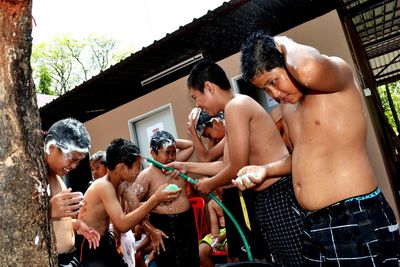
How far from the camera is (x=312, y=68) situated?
147cm

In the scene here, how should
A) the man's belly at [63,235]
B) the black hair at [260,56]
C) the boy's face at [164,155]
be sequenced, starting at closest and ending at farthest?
the black hair at [260,56] < the man's belly at [63,235] < the boy's face at [164,155]

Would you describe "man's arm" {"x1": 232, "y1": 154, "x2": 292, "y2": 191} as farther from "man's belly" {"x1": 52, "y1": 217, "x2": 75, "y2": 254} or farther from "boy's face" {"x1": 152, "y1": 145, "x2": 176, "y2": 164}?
"boy's face" {"x1": 152, "y1": 145, "x2": 176, "y2": 164}

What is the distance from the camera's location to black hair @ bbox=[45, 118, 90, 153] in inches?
119

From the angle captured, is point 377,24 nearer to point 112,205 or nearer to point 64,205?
point 112,205

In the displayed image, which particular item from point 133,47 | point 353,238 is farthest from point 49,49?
point 353,238

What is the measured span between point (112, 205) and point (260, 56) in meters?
2.61

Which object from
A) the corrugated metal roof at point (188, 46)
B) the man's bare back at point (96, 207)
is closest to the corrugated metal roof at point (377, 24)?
the corrugated metal roof at point (188, 46)

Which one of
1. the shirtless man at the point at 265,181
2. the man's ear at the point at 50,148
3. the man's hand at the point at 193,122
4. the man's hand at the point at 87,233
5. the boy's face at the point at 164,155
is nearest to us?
the shirtless man at the point at 265,181

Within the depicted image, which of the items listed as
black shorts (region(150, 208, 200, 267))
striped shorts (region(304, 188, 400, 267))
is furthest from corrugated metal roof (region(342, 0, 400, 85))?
striped shorts (region(304, 188, 400, 267))

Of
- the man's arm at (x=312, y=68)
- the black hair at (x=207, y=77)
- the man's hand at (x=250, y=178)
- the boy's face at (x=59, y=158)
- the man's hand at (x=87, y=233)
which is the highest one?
the black hair at (x=207, y=77)

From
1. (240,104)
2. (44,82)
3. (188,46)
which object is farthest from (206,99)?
(44,82)

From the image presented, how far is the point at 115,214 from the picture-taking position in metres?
3.67

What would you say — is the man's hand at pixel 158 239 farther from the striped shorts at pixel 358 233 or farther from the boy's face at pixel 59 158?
the striped shorts at pixel 358 233

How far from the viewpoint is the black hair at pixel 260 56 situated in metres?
1.83
